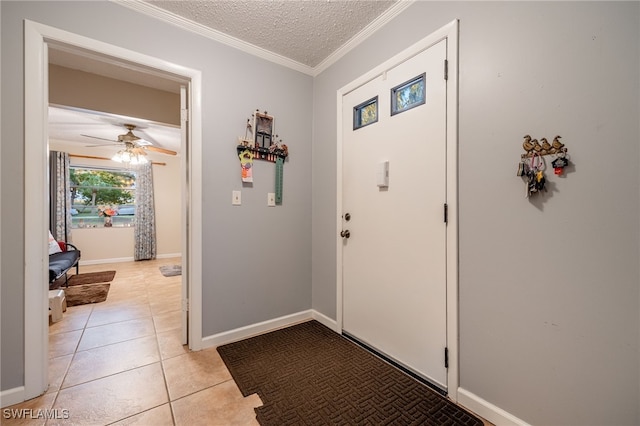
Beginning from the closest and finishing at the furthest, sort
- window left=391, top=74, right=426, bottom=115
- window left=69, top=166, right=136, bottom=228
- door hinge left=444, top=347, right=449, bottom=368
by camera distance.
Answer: door hinge left=444, top=347, right=449, bottom=368 < window left=391, top=74, right=426, bottom=115 < window left=69, top=166, right=136, bottom=228

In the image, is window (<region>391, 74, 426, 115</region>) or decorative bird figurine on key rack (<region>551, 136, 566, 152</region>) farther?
window (<region>391, 74, 426, 115</region>)

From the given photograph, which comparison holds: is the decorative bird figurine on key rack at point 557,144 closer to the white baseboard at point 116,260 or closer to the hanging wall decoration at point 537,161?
the hanging wall decoration at point 537,161

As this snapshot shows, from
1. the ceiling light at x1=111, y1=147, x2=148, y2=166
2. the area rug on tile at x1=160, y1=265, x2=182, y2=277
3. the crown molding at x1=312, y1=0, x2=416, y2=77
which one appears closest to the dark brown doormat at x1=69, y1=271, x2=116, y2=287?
the area rug on tile at x1=160, y1=265, x2=182, y2=277

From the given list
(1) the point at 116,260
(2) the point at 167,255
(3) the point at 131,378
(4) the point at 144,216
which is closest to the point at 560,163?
(3) the point at 131,378

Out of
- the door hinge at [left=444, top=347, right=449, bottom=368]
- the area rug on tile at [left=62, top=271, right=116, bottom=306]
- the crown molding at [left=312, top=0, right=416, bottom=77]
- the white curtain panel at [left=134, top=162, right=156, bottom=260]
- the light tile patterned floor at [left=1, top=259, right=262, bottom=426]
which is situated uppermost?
the crown molding at [left=312, top=0, right=416, bottom=77]

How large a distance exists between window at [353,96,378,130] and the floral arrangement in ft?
19.1

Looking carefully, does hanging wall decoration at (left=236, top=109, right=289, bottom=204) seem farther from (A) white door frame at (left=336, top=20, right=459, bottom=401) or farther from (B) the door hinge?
(B) the door hinge

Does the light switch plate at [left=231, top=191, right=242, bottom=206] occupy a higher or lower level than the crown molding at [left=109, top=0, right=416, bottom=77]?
lower

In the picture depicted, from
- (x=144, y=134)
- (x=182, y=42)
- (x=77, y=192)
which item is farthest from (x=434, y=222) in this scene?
(x=77, y=192)

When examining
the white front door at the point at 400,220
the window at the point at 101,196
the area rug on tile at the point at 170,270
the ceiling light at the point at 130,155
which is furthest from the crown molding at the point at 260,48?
the window at the point at 101,196

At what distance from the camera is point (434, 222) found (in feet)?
5.18

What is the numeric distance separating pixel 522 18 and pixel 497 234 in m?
1.00

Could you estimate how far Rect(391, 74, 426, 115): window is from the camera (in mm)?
1651

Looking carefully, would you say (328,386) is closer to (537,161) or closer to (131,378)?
(131,378)
